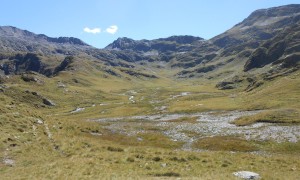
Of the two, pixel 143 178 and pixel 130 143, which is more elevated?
pixel 143 178

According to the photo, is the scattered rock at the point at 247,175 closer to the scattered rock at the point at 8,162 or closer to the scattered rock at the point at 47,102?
the scattered rock at the point at 8,162

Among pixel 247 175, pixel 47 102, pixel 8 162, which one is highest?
pixel 8 162

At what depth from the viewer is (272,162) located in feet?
128

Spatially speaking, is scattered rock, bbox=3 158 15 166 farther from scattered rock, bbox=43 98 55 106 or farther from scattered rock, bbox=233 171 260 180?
scattered rock, bbox=43 98 55 106

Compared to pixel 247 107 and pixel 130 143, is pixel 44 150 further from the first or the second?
pixel 247 107

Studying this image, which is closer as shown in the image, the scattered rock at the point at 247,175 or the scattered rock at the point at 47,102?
the scattered rock at the point at 247,175

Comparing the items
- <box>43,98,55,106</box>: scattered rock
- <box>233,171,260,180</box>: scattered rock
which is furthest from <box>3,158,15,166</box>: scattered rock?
<box>43,98,55,106</box>: scattered rock

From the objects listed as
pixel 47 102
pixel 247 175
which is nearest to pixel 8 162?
pixel 247 175

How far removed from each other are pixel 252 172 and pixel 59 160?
812 inches

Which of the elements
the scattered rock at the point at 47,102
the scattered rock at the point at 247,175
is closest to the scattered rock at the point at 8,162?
the scattered rock at the point at 247,175

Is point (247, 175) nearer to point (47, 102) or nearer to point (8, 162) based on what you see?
point (8, 162)

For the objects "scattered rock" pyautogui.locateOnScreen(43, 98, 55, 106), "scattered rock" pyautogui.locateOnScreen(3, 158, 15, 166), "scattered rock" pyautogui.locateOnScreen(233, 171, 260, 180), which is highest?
"scattered rock" pyautogui.locateOnScreen(3, 158, 15, 166)

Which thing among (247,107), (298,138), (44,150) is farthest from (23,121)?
(247,107)

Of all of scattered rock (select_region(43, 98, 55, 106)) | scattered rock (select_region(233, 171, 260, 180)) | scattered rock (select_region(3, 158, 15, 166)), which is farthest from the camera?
scattered rock (select_region(43, 98, 55, 106))
